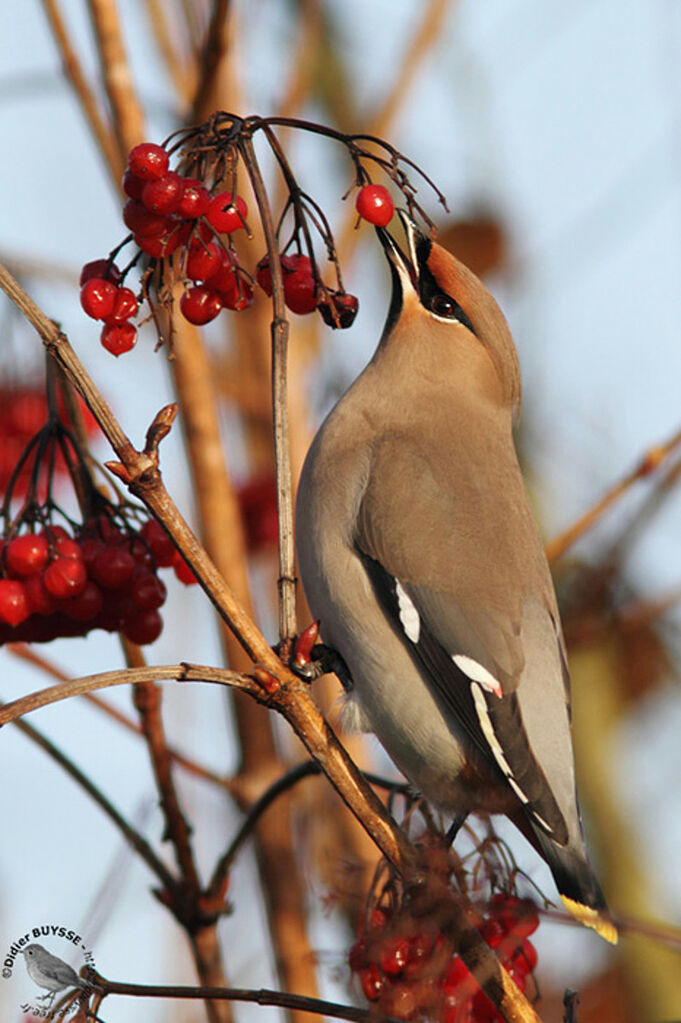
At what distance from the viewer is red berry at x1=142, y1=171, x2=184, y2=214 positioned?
229 cm

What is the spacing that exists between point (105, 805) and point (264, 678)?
850 millimetres

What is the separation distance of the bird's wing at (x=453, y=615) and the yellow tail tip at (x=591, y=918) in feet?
0.74

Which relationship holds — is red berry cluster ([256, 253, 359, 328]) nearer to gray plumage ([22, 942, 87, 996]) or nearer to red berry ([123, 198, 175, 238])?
red berry ([123, 198, 175, 238])

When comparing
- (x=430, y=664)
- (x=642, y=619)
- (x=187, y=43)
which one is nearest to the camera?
(x=430, y=664)

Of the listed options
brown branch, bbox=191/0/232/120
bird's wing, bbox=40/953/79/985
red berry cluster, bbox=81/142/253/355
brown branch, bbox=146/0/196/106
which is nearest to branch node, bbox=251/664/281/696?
bird's wing, bbox=40/953/79/985

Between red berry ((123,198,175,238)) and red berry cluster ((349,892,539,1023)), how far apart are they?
127 cm

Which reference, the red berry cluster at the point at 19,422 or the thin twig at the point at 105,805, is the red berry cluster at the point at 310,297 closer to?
the thin twig at the point at 105,805

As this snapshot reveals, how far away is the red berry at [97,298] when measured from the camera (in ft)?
7.84

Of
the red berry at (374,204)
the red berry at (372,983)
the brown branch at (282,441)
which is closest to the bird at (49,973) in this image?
the brown branch at (282,441)

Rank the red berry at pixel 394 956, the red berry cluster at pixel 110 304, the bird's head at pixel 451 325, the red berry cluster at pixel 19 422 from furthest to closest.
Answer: the red berry cluster at pixel 19 422
the bird's head at pixel 451 325
the red berry at pixel 394 956
the red berry cluster at pixel 110 304

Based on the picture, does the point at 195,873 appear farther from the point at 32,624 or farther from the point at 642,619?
the point at 642,619

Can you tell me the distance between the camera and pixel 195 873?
110 inches

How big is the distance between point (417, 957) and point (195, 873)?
50 cm

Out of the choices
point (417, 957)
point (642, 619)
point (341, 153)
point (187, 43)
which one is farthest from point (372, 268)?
point (417, 957)
